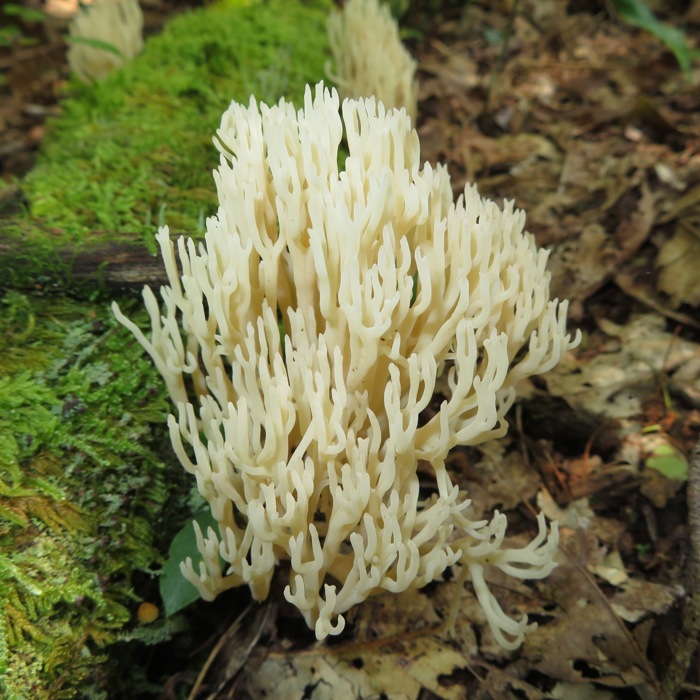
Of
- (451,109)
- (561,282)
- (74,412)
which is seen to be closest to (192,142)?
(74,412)

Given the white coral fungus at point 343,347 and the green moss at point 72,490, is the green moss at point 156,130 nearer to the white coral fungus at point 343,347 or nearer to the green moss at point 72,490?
the green moss at point 72,490

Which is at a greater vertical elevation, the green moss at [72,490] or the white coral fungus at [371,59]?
the white coral fungus at [371,59]

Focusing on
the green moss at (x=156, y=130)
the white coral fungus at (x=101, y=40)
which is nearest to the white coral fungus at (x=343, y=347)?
the green moss at (x=156, y=130)

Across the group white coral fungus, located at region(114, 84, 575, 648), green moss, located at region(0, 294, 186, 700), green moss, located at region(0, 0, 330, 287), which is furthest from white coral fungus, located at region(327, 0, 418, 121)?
green moss, located at region(0, 294, 186, 700)

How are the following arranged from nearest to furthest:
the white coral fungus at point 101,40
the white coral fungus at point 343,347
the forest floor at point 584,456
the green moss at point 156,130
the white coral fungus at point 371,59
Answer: the white coral fungus at point 343,347, the forest floor at point 584,456, the green moss at point 156,130, the white coral fungus at point 371,59, the white coral fungus at point 101,40

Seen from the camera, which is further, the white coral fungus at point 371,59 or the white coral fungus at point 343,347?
the white coral fungus at point 371,59

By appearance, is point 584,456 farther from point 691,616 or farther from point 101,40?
point 101,40
